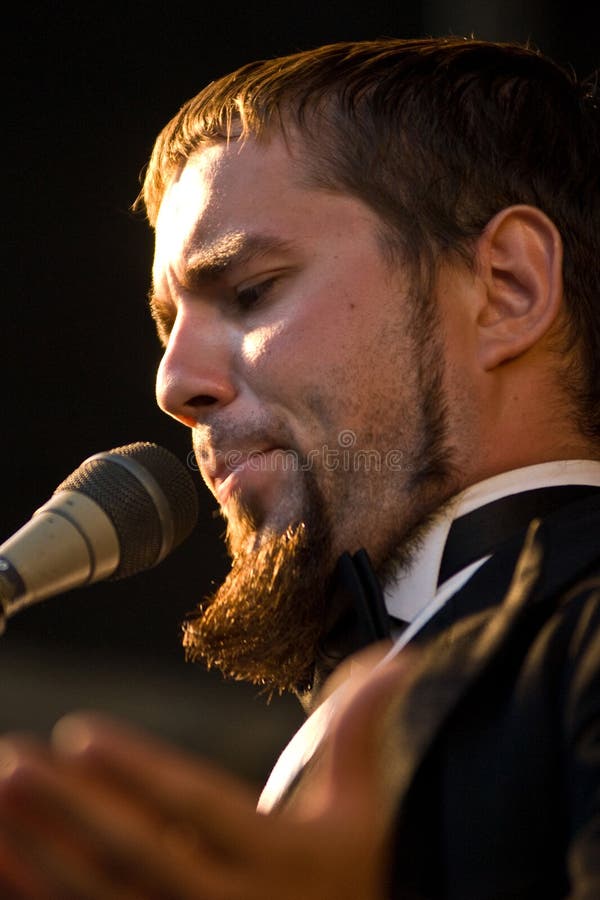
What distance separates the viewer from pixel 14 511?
3.04 meters

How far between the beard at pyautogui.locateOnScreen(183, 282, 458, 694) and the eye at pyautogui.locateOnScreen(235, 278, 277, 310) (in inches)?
7.4

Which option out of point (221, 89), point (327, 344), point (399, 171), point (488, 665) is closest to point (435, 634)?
point (488, 665)

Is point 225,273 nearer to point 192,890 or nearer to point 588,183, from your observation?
point 588,183

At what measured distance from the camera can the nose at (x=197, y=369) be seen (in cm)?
167

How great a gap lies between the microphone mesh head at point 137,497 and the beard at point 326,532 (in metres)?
0.10

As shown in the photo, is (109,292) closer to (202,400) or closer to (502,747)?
(202,400)

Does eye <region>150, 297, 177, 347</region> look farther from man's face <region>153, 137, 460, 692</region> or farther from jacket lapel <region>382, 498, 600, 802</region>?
jacket lapel <region>382, 498, 600, 802</region>

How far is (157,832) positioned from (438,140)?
49.7 inches

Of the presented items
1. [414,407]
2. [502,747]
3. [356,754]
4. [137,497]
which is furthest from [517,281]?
[356,754]

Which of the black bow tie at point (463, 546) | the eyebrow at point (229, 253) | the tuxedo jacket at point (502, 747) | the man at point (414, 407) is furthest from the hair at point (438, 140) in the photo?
the tuxedo jacket at point (502, 747)

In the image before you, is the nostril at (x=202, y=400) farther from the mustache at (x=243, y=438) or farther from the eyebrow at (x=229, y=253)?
the eyebrow at (x=229, y=253)

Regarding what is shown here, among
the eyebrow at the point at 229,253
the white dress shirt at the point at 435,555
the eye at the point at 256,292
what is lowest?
the white dress shirt at the point at 435,555

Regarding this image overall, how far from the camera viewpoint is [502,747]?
1.23m

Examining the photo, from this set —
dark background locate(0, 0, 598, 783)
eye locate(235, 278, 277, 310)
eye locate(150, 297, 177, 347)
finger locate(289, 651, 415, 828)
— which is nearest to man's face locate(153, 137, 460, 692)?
eye locate(235, 278, 277, 310)
